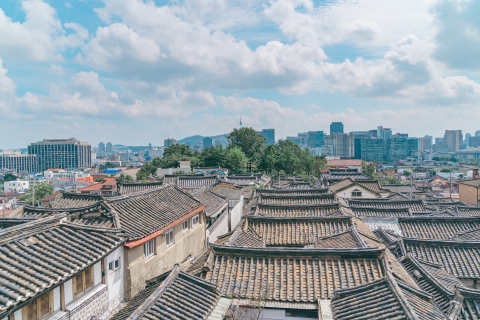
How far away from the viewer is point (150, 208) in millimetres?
15258

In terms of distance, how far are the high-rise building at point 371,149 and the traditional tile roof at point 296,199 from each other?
17497 cm

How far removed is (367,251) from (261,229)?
7.61 metres

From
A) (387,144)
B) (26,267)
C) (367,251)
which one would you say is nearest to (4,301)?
(26,267)

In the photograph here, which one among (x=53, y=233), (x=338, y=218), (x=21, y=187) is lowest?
(x=21, y=187)

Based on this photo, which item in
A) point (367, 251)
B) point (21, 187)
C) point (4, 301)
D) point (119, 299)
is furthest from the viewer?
point (21, 187)

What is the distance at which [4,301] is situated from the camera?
639cm

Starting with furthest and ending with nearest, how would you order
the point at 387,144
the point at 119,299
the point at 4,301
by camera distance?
the point at 387,144
the point at 119,299
the point at 4,301

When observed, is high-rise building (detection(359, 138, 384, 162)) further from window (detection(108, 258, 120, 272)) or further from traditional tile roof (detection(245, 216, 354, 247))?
window (detection(108, 258, 120, 272))

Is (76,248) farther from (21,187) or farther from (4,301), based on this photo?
(21,187)

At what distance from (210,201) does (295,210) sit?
22.1 ft

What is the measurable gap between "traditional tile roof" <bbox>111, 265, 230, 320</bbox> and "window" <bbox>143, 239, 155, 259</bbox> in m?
3.15

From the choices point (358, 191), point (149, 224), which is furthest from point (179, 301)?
point (358, 191)

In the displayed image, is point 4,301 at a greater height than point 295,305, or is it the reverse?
point 4,301

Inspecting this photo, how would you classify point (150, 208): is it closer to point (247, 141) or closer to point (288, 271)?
point (288, 271)
